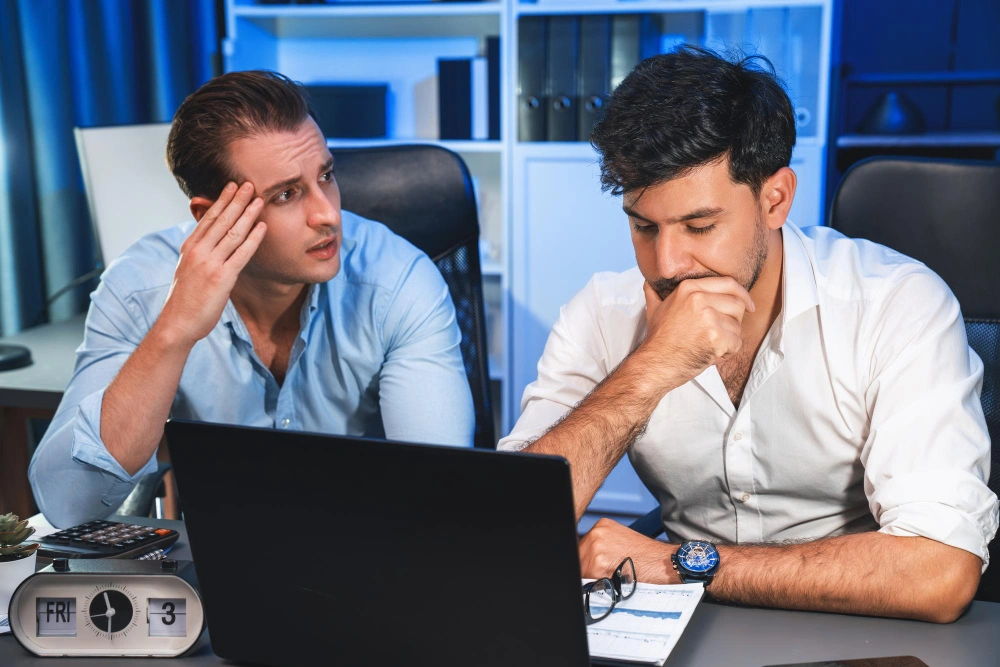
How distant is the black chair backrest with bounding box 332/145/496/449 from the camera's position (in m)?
1.69

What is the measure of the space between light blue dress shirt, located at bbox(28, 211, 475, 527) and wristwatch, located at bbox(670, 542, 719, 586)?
53 centimetres

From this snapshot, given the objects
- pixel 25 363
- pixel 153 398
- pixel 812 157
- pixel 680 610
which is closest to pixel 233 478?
pixel 680 610

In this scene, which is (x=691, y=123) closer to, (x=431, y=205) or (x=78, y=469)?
(x=431, y=205)

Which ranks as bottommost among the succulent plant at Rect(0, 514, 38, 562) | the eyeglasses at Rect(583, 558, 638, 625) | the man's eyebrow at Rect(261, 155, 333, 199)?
the eyeglasses at Rect(583, 558, 638, 625)

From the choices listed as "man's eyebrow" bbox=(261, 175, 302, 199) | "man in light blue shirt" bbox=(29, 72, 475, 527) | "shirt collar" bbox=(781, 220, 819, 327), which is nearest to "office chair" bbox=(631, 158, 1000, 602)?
"shirt collar" bbox=(781, 220, 819, 327)

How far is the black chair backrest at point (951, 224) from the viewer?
52.7 inches

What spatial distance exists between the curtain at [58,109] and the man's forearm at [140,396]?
1440mm

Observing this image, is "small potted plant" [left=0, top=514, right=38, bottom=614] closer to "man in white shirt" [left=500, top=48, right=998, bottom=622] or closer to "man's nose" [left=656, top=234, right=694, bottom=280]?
"man in white shirt" [left=500, top=48, right=998, bottom=622]

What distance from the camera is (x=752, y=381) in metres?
1.26

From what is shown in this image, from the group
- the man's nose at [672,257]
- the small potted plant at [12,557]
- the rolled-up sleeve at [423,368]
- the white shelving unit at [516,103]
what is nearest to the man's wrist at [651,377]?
the man's nose at [672,257]

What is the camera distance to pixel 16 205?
2.55 m

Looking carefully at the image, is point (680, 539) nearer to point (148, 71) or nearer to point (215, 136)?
point (215, 136)

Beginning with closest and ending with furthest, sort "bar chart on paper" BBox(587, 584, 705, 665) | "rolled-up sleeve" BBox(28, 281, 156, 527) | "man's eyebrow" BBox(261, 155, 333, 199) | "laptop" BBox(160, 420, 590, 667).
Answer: "laptop" BBox(160, 420, 590, 667) < "bar chart on paper" BBox(587, 584, 705, 665) < "rolled-up sleeve" BBox(28, 281, 156, 527) < "man's eyebrow" BBox(261, 155, 333, 199)

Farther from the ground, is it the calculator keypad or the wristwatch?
the wristwatch
